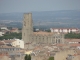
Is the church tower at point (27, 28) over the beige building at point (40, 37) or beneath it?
over

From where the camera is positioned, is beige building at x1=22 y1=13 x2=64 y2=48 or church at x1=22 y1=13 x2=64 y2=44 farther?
beige building at x1=22 y1=13 x2=64 y2=48

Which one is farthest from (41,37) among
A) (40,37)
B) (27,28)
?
(27,28)

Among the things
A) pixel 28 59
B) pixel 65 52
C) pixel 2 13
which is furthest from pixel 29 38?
pixel 2 13

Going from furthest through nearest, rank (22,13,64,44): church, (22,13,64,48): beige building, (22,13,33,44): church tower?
1. (22,13,33,44): church tower
2. (22,13,64,48): beige building
3. (22,13,64,44): church

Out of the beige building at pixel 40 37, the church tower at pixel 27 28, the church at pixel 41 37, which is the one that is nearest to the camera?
the church at pixel 41 37

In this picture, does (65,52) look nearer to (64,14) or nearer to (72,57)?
(72,57)

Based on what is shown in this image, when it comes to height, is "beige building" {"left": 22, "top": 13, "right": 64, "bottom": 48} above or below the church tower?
below

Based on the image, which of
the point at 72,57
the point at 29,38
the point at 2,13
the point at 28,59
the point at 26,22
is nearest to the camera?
the point at 28,59

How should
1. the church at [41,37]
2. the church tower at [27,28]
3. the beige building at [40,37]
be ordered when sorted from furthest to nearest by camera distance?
1. the church tower at [27,28]
2. the beige building at [40,37]
3. the church at [41,37]

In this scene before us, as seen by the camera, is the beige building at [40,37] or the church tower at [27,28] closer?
the beige building at [40,37]

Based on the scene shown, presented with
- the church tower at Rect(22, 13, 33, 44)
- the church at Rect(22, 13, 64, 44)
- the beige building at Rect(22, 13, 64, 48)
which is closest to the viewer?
the church at Rect(22, 13, 64, 44)

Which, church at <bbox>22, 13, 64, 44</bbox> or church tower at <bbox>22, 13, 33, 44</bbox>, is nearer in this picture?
church at <bbox>22, 13, 64, 44</bbox>
